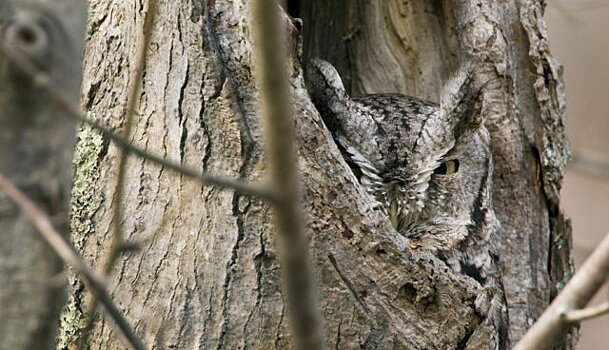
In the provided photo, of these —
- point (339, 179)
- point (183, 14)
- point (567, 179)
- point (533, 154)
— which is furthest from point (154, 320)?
point (567, 179)

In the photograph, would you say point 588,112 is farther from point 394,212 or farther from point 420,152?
point 394,212

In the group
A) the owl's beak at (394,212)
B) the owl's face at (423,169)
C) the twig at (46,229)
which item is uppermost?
the owl's face at (423,169)

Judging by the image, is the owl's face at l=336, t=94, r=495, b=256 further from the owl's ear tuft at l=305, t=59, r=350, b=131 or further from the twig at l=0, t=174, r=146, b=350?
the twig at l=0, t=174, r=146, b=350

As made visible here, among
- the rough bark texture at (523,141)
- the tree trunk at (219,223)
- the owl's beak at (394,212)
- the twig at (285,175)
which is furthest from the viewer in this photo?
the rough bark texture at (523,141)

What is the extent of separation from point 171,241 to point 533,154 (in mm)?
1612

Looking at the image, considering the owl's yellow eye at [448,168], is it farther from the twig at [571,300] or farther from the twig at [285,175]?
the twig at [285,175]

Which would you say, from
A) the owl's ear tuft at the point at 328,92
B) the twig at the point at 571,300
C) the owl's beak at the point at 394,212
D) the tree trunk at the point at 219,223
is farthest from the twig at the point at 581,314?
the owl's ear tuft at the point at 328,92

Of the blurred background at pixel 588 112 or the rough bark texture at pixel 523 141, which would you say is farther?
the blurred background at pixel 588 112

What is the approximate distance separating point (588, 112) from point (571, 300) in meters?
4.76

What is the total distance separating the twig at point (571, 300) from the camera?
4.96 ft

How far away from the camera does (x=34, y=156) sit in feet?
4.92

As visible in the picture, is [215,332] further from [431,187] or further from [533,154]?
[533,154]

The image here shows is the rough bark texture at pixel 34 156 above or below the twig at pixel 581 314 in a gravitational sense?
above

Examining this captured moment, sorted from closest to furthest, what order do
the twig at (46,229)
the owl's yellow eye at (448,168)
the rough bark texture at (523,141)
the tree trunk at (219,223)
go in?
the twig at (46,229) → the tree trunk at (219,223) → the owl's yellow eye at (448,168) → the rough bark texture at (523,141)
